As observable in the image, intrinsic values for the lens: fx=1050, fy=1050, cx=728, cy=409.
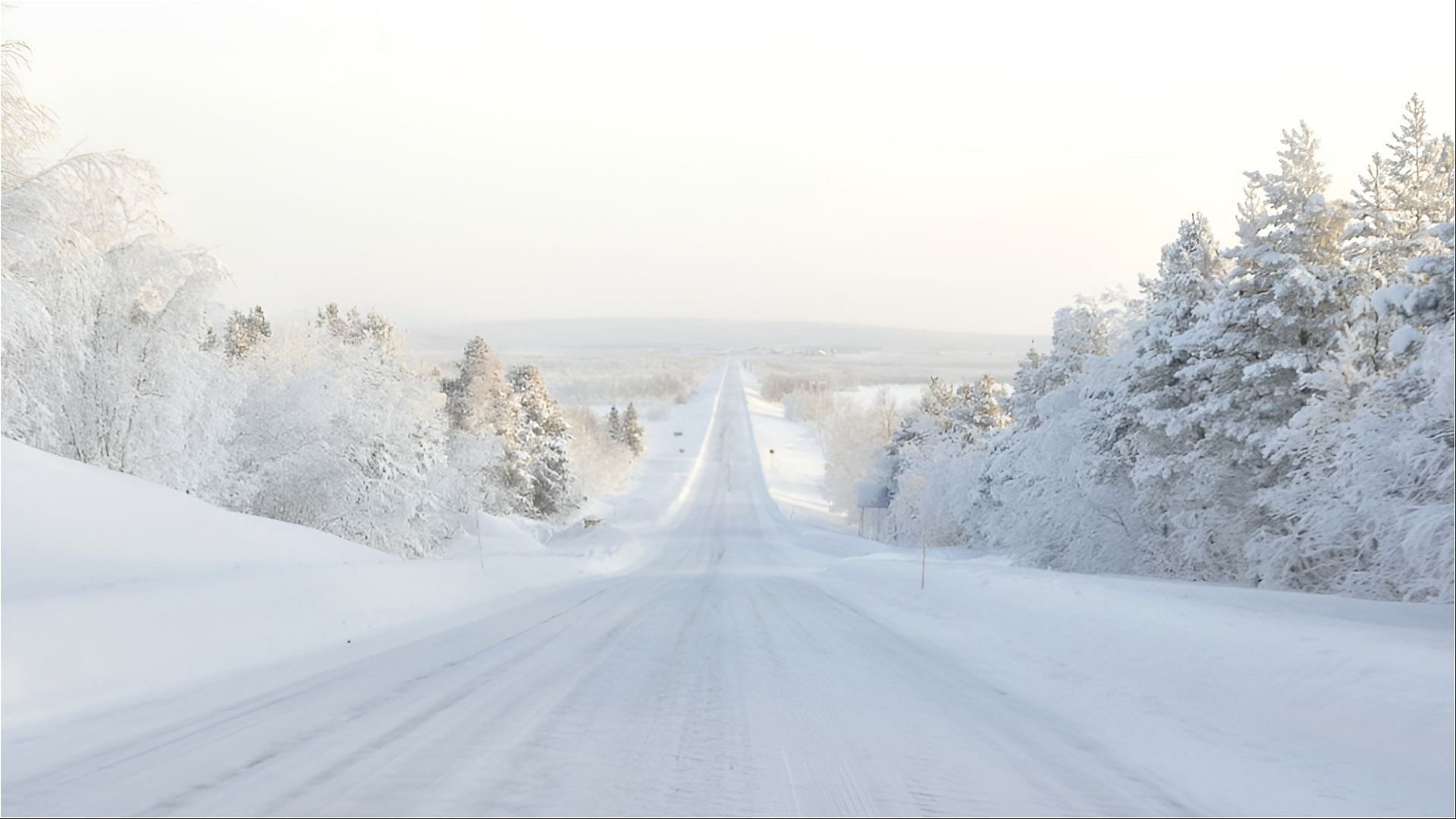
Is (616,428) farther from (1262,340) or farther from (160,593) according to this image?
(160,593)

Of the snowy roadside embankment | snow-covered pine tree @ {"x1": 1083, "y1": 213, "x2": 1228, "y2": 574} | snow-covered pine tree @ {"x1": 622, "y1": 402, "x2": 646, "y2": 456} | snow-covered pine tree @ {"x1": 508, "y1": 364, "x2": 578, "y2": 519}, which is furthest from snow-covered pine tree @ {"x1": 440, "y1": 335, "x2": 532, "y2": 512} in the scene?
snow-covered pine tree @ {"x1": 622, "y1": 402, "x2": 646, "y2": 456}

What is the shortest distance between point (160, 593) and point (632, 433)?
4729 inches

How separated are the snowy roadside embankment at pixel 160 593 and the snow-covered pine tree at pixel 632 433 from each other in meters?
108

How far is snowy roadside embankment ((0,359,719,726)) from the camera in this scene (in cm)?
858

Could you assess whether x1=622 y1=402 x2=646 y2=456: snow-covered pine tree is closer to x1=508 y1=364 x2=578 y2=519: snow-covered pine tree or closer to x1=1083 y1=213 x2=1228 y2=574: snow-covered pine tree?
x1=508 y1=364 x2=578 y2=519: snow-covered pine tree

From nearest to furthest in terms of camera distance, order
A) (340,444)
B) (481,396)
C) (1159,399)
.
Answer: (1159,399) → (340,444) → (481,396)

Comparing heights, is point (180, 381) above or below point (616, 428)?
above

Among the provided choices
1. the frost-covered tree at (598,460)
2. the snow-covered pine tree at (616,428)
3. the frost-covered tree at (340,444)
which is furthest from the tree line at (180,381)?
the snow-covered pine tree at (616,428)

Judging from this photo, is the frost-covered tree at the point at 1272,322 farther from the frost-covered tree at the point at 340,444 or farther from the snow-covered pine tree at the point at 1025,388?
the frost-covered tree at the point at 340,444

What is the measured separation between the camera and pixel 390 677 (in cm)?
952

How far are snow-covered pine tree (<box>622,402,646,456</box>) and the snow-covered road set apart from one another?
4592 inches

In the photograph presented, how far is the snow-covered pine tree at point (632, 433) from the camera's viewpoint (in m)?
129

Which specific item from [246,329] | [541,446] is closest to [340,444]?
[541,446]

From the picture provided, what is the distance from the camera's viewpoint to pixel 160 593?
10438 millimetres
